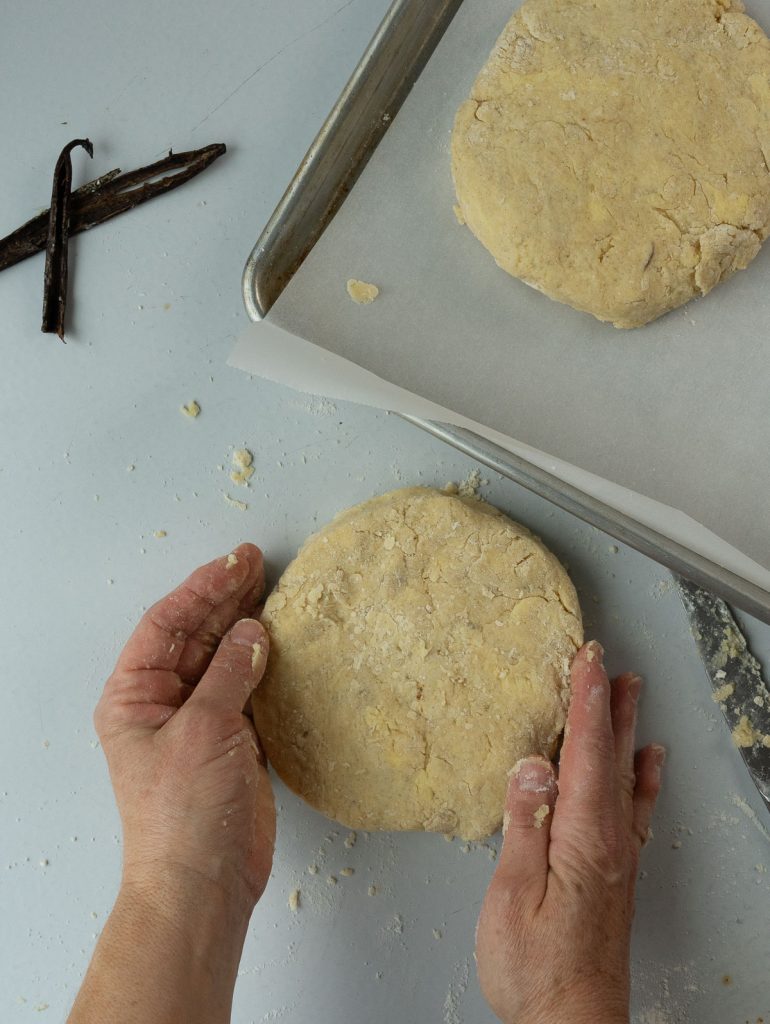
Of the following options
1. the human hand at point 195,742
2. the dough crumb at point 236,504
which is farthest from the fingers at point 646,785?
the dough crumb at point 236,504

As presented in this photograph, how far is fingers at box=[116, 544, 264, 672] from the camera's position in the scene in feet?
5.68

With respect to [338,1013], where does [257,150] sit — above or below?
above

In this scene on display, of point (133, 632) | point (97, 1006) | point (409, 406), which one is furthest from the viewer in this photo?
point (133, 632)

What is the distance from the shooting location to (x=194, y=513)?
1.89 meters

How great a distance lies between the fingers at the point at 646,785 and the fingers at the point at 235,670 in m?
0.86

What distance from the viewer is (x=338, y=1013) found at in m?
1.85

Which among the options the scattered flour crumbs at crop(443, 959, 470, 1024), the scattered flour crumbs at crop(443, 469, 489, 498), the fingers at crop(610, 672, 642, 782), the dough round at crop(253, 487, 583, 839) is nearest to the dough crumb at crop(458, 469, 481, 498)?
the scattered flour crumbs at crop(443, 469, 489, 498)

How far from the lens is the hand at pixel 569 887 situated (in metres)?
1.56

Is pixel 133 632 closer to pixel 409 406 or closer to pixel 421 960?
pixel 409 406

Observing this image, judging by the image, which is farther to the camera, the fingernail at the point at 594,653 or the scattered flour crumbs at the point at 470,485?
the scattered flour crumbs at the point at 470,485

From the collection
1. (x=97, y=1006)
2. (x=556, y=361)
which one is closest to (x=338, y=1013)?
(x=97, y=1006)

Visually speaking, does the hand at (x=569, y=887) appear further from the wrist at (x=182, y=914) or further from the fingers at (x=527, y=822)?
the wrist at (x=182, y=914)

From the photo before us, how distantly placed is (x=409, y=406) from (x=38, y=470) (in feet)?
3.00

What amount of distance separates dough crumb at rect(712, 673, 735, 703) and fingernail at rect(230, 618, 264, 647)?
101cm
